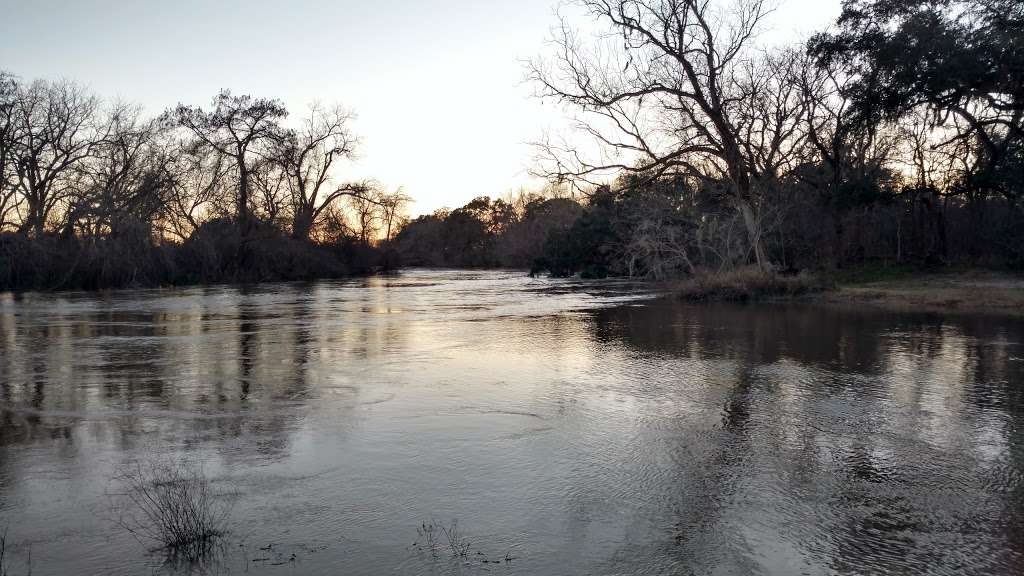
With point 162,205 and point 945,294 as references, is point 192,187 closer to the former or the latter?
point 162,205

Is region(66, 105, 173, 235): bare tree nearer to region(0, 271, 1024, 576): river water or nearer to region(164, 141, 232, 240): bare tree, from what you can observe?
region(164, 141, 232, 240): bare tree

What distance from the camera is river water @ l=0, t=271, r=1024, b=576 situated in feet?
14.6

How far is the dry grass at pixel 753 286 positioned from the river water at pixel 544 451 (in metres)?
9.66

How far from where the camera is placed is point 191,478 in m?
5.90

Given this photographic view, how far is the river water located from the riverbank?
270 inches

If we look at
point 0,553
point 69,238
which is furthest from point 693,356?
point 69,238

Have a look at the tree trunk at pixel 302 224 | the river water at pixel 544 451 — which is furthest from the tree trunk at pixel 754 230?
the tree trunk at pixel 302 224

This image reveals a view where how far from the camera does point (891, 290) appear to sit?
2406cm

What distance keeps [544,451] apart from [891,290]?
2134 centimetres

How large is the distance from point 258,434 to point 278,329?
35.0ft

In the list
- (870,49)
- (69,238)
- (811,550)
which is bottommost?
(811,550)

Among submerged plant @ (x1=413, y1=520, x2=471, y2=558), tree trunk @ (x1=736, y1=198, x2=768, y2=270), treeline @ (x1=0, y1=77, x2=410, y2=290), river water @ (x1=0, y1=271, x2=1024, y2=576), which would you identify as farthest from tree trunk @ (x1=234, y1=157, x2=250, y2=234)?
submerged plant @ (x1=413, y1=520, x2=471, y2=558)

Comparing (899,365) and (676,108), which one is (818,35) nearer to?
(676,108)

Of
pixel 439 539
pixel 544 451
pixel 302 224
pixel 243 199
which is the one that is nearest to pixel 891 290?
pixel 544 451
